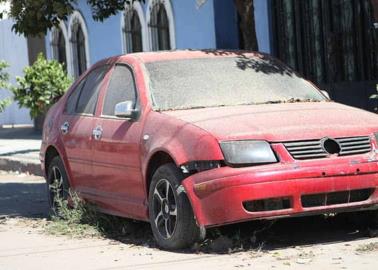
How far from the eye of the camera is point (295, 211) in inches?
232

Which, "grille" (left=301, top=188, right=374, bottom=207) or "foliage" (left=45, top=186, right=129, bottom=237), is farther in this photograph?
"foliage" (left=45, top=186, right=129, bottom=237)

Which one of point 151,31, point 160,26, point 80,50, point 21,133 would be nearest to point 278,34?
point 160,26

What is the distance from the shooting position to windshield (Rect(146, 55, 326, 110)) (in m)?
6.93

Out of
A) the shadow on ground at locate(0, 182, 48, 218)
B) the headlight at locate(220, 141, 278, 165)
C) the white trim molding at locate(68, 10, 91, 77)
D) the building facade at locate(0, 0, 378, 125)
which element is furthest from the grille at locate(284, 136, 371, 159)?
the white trim molding at locate(68, 10, 91, 77)

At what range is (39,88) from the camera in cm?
1600

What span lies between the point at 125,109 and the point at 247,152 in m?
1.43

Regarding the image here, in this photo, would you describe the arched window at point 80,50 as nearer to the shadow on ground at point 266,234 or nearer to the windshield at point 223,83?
the shadow on ground at point 266,234

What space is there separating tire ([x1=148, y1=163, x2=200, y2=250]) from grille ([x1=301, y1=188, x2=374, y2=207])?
2.89 feet

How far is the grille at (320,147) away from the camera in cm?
592

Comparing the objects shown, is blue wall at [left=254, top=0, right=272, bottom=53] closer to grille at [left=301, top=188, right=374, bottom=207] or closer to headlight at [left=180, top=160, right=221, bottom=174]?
grille at [left=301, top=188, right=374, bottom=207]

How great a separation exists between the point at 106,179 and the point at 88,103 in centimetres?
104

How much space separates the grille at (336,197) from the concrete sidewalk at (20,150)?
8.46 m

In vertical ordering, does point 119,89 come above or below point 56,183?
above

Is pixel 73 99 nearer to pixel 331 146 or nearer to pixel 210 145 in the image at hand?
pixel 210 145
